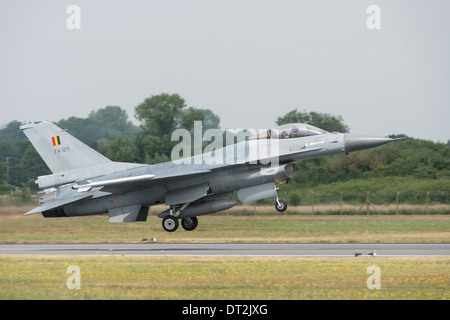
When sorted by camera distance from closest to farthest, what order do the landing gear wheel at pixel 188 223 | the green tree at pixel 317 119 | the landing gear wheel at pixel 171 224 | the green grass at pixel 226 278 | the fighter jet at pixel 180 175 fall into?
1. the green grass at pixel 226 278
2. the fighter jet at pixel 180 175
3. the landing gear wheel at pixel 171 224
4. the landing gear wheel at pixel 188 223
5. the green tree at pixel 317 119

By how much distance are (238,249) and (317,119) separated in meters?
28.6

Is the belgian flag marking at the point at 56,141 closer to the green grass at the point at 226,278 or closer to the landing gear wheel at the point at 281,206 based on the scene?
the green grass at the point at 226,278

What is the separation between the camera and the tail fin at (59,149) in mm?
22594

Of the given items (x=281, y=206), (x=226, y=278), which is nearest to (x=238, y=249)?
(x=281, y=206)

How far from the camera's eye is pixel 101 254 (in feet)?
57.3

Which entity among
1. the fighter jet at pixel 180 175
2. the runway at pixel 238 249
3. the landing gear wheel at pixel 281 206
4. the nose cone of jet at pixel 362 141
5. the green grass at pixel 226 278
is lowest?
the green grass at pixel 226 278

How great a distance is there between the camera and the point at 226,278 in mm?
12758

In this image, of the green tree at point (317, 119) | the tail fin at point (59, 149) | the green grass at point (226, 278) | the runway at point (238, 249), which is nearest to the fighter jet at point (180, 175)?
the tail fin at point (59, 149)

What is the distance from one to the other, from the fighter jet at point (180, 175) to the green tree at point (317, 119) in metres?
22.8

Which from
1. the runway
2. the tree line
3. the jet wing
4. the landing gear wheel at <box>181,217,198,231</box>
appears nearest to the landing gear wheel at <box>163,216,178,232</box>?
the landing gear wheel at <box>181,217,198,231</box>

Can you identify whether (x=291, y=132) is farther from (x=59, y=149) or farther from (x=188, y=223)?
(x=59, y=149)

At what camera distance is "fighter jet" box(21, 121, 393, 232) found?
67.9 ft
